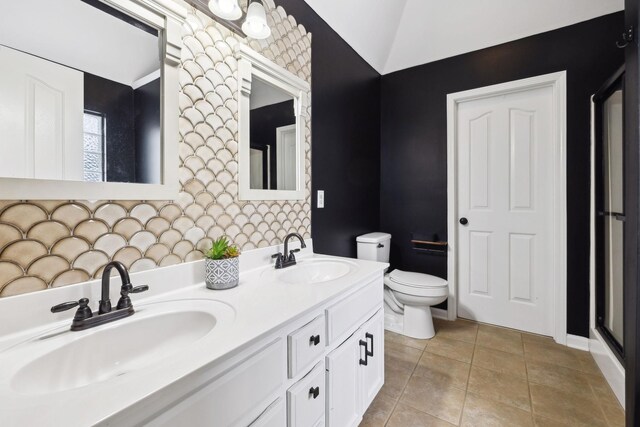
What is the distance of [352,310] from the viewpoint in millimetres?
1221

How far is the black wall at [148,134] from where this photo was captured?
1.01 metres

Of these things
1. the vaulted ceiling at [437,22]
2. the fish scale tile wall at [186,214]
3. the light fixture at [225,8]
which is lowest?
the fish scale tile wall at [186,214]

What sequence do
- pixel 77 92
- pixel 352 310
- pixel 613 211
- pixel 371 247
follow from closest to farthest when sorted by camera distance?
1. pixel 77 92
2. pixel 352 310
3. pixel 613 211
4. pixel 371 247

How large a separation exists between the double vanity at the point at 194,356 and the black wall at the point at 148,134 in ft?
1.20

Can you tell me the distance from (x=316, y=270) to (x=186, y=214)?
781 mm

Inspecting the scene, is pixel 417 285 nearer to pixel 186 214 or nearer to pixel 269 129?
pixel 269 129

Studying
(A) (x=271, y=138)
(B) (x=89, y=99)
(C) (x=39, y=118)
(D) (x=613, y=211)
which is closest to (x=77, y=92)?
(B) (x=89, y=99)

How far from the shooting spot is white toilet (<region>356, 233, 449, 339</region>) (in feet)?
7.10

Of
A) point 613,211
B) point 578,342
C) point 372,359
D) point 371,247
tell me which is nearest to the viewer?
point 372,359

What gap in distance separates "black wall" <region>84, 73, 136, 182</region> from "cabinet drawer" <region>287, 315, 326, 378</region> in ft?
2.62

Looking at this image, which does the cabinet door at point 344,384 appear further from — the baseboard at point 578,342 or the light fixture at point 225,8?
the baseboard at point 578,342

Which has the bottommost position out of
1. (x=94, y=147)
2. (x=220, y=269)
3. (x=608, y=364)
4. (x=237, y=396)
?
(x=608, y=364)

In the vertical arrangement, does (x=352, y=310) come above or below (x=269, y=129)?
below

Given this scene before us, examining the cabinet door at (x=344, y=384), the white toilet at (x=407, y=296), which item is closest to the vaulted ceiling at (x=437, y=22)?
the white toilet at (x=407, y=296)
